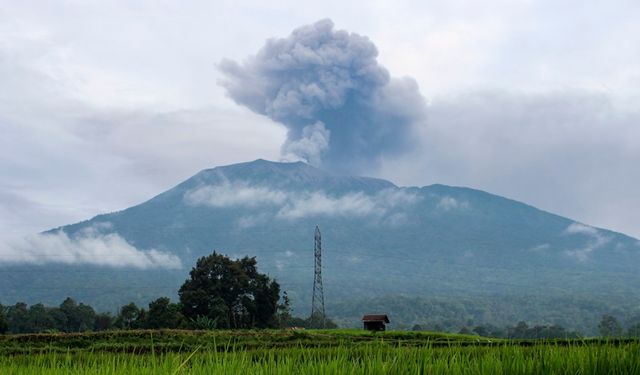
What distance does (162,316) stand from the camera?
61.5m

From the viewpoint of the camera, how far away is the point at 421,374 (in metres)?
6.29

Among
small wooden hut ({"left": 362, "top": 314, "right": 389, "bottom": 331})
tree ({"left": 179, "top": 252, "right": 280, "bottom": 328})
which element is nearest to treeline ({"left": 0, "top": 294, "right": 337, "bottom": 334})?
tree ({"left": 179, "top": 252, "right": 280, "bottom": 328})

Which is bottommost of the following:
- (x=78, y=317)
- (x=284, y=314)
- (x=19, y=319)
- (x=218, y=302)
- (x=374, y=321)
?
(x=19, y=319)

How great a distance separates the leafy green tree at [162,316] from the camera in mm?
61125

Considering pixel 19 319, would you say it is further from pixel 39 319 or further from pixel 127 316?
pixel 127 316

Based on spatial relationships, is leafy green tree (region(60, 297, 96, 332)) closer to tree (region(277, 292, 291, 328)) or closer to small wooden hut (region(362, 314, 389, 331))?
tree (region(277, 292, 291, 328))

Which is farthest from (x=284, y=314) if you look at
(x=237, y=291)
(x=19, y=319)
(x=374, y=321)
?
(x=19, y=319)

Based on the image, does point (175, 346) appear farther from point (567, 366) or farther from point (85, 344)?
point (567, 366)

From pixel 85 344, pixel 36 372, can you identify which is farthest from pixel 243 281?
pixel 36 372

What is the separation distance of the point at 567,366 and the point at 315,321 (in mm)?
95043

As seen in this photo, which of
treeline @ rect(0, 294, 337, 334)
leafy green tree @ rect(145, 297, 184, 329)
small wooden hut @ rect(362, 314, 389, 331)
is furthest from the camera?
small wooden hut @ rect(362, 314, 389, 331)

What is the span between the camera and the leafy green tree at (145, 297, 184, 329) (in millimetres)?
61125

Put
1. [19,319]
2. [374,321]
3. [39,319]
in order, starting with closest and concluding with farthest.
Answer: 1. [374,321]
2. [39,319]
3. [19,319]

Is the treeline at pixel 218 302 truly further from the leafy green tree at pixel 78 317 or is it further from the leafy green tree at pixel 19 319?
the leafy green tree at pixel 78 317
